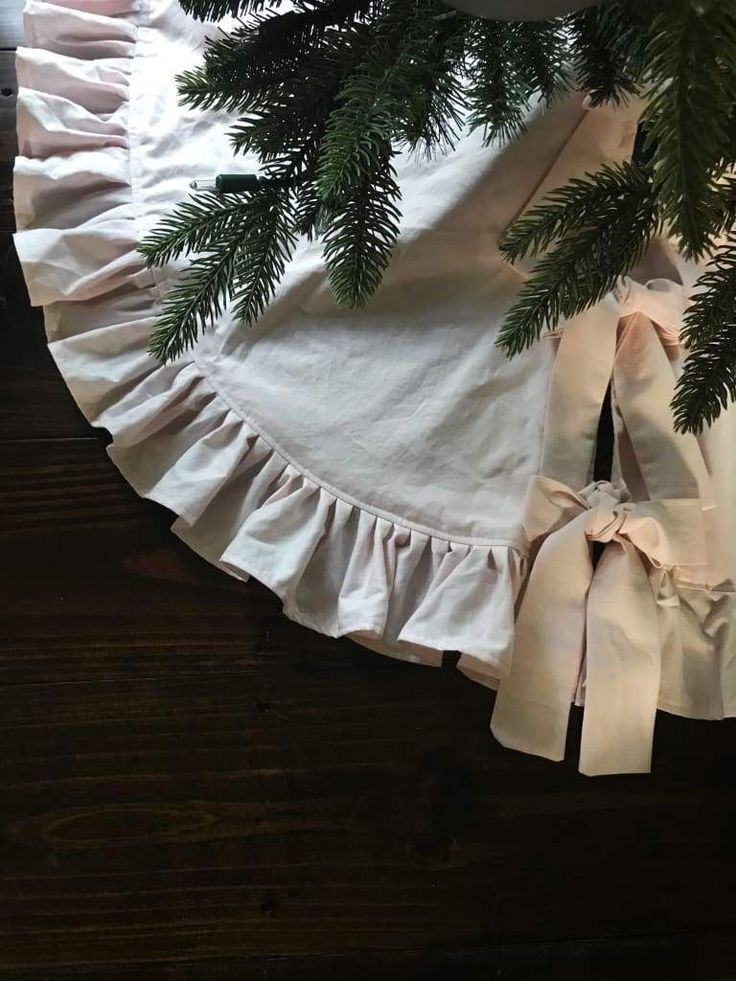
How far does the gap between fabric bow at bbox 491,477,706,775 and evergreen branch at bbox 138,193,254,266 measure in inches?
10.9

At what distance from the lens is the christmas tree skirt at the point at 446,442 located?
583 mm

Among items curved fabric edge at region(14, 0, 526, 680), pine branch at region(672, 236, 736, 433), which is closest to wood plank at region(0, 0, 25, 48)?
curved fabric edge at region(14, 0, 526, 680)

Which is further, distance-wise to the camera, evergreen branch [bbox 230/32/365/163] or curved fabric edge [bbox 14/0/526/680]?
curved fabric edge [bbox 14/0/526/680]

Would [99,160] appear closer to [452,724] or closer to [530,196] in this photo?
[530,196]

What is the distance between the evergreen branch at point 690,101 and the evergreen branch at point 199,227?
0.20m

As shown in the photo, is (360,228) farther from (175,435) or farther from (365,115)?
(175,435)

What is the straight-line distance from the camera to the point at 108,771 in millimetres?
593

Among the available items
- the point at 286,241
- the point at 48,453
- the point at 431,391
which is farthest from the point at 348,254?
the point at 48,453

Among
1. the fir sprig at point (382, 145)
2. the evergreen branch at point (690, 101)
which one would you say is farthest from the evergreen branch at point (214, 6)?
the evergreen branch at point (690, 101)

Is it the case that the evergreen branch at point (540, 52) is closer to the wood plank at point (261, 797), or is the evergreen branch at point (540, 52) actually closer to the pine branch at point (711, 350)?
the pine branch at point (711, 350)

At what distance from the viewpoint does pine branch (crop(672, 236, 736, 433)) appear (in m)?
0.37

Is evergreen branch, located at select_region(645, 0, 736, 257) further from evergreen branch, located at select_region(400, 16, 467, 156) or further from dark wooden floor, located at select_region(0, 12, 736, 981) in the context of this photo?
dark wooden floor, located at select_region(0, 12, 736, 981)

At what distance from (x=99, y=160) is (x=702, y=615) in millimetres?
545

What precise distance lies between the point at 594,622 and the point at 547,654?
38mm
